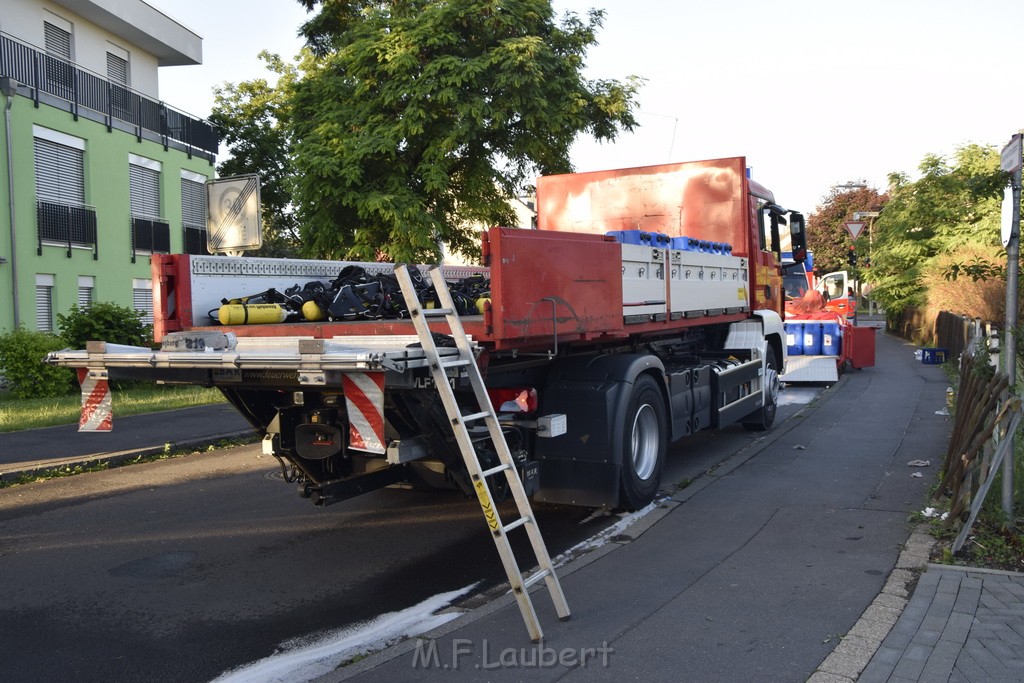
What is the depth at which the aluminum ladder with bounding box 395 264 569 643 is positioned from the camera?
14.6ft

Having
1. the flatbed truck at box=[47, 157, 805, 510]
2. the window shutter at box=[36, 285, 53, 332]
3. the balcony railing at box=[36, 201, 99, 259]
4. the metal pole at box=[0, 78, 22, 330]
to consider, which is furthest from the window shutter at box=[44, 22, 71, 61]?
the flatbed truck at box=[47, 157, 805, 510]

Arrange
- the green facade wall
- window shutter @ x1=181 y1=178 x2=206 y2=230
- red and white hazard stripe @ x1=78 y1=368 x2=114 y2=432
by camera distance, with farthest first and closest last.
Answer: window shutter @ x1=181 y1=178 x2=206 y2=230 → the green facade wall → red and white hazard stripe @ x1=78 y1=368 x2=114 y2=432

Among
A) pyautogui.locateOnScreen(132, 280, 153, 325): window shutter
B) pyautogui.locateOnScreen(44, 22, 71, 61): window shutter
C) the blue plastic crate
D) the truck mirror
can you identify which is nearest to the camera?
the truck mirror

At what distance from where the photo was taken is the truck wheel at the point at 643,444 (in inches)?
266

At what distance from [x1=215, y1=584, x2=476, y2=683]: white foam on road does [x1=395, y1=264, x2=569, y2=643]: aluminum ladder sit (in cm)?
63

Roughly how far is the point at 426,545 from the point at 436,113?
13098 mm

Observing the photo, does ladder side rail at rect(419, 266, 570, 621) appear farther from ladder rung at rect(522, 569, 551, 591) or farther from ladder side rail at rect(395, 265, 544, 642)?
ladder side rail at rect(395, 265, 544, 642)

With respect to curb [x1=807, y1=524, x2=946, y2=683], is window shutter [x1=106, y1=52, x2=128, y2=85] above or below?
above

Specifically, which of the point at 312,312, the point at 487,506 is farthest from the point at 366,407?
the point at 312,312

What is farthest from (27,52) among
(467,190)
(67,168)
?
(467,190)

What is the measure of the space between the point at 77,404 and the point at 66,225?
8.17m

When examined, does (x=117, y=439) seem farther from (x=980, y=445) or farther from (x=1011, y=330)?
(x=1011, y=330)

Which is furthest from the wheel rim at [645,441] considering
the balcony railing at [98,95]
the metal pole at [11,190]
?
the balcony railing at [98,95]

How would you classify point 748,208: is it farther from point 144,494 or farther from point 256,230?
point 144,494
